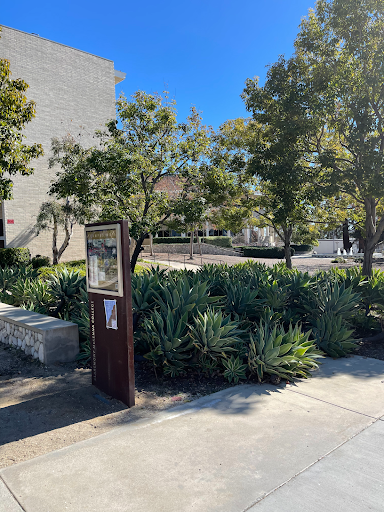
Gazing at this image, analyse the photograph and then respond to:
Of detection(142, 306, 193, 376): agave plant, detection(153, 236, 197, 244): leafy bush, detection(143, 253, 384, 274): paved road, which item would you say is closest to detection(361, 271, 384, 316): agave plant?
detection(142, 306, 193, 376): agave plant

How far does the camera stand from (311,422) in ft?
14.1

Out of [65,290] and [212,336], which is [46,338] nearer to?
[65,290]

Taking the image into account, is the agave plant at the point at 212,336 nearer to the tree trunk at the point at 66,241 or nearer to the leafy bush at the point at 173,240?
the tree trunk at the point at 66,241

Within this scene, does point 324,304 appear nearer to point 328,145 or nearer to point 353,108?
point 353,108

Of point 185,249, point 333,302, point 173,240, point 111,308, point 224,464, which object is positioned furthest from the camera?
point 173,240

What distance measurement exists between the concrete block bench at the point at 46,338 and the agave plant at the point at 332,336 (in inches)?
156

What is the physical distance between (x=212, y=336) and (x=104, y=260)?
1.78 m

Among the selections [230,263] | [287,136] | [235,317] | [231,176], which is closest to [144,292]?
[235,317]

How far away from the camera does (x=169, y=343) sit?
5.50m

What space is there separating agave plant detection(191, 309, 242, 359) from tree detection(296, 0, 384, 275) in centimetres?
535

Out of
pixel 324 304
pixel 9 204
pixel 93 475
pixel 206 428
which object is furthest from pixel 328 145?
pixel 9 204

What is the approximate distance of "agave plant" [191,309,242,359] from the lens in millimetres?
5520

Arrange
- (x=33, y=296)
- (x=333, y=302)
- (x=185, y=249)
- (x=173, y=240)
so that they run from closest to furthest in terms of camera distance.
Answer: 1. (x=333, y=302)
2. (x=33, y=296)
3. (x=185, y=249)
4. (x=173, y=240)

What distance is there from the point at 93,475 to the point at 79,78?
2603cm
